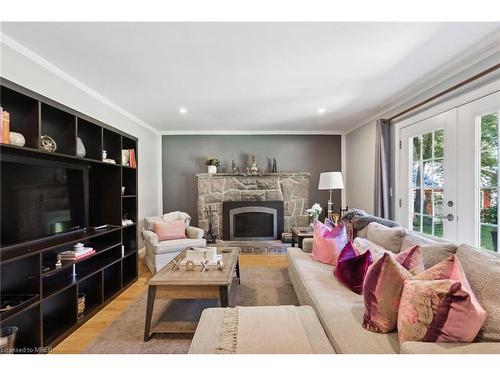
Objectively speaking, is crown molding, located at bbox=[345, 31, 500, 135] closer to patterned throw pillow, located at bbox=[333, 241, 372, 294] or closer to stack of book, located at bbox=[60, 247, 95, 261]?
patterned throw pillow, located at bbox=[333, 241, 372, 294]

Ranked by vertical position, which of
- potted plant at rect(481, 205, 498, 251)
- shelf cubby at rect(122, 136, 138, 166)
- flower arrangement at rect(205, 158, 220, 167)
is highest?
shelf cubby at rect(122, 136, 138, 166)

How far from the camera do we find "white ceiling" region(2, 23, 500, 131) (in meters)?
1.73

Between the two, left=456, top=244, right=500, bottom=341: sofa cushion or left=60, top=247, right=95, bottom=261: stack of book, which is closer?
left=456, top=244, right=500, bottom=341: sofa cushion

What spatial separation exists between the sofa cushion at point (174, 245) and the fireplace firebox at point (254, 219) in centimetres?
132

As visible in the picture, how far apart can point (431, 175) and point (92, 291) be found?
13.0 ft

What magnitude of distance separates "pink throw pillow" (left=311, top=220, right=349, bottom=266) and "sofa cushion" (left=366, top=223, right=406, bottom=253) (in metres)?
→ 0.27

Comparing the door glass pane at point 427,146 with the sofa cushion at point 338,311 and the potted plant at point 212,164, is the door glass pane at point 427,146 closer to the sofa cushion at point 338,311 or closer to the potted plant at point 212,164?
the sofa cushion at point 338,311

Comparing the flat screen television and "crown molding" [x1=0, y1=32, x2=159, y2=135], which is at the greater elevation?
"crown molding" [x1=0, y1=32, x2=159, y2=135]

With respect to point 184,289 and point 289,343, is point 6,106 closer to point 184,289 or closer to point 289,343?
point 184,289

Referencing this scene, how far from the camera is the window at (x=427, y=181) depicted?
2.61m

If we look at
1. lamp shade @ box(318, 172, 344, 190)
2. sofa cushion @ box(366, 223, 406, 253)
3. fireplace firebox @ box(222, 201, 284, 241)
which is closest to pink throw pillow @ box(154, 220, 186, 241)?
fireplace firebox @ box(222, 201, 284, 241)

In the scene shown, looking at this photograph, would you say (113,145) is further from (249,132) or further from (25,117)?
(249,132)

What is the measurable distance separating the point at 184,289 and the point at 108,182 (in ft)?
5.51

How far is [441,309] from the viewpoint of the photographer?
100 cm
